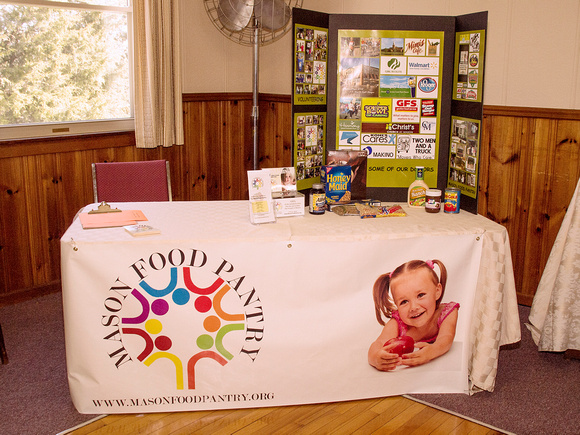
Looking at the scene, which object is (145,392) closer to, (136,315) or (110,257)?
(136,315)

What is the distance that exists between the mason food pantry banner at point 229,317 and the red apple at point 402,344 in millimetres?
83

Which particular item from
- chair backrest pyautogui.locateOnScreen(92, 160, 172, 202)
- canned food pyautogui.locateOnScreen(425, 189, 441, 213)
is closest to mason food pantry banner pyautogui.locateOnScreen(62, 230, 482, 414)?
canned food pyautogui.locateOnScreen(425, 189, 441, 213)

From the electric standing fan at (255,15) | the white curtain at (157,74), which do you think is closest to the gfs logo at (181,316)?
the white curtain at (157,74)

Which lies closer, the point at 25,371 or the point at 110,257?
the point at 110,257

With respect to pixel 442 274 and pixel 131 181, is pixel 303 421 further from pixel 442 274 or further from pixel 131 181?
pixel 131 181

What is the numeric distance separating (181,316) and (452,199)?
138 centimetres

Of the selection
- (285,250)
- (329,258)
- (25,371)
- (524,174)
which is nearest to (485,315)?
(329,258)

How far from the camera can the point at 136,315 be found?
8.14 ft

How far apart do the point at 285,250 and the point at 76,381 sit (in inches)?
40.0

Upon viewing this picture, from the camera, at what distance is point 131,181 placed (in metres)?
3.35

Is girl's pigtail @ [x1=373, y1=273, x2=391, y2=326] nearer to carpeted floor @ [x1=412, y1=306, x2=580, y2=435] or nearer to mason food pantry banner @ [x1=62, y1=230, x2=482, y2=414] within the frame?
mason food pantry banner @ [x1=62, y1=230, x2=482, y2=414]

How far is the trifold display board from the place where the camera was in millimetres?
2982

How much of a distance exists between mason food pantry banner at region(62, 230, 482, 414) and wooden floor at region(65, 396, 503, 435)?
0.14 ft

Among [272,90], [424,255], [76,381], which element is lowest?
[76,381]
